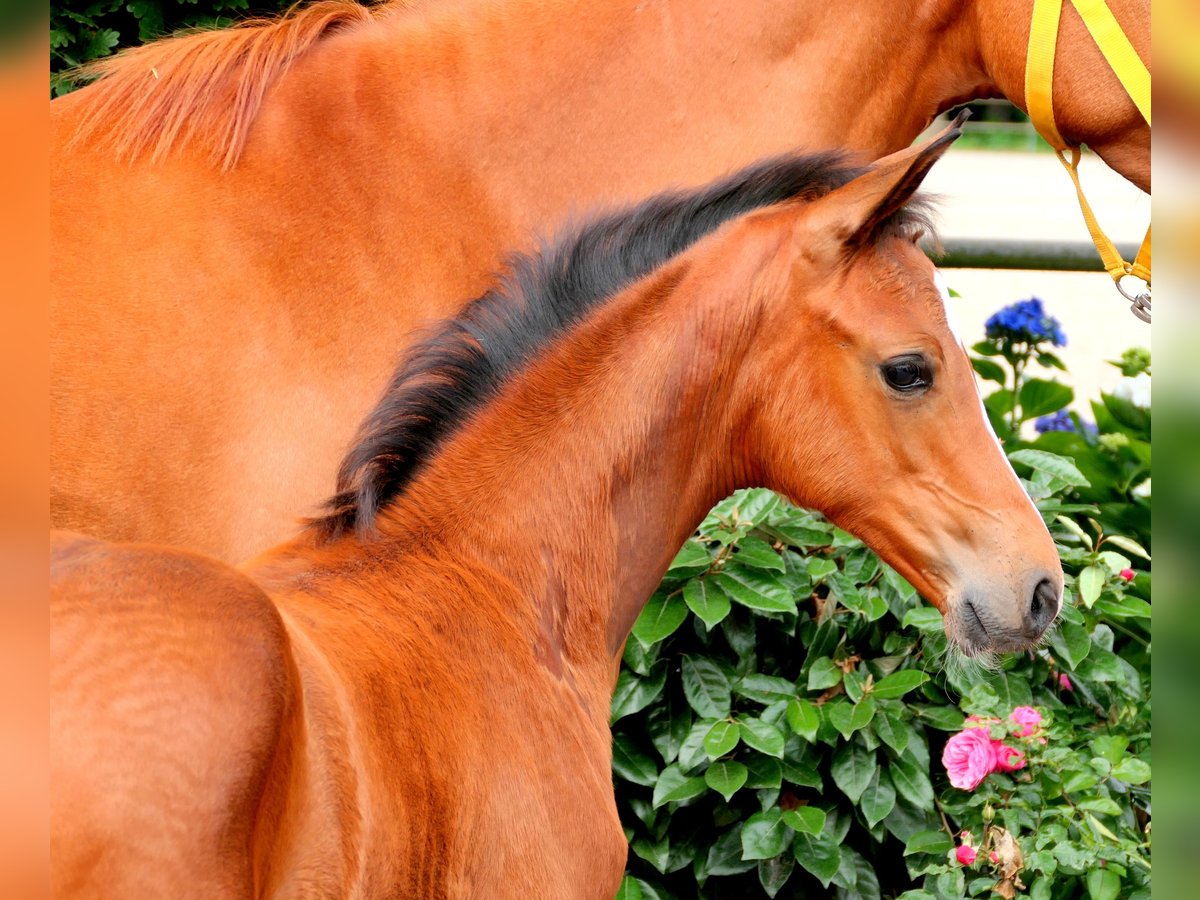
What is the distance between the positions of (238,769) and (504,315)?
96 centimetres

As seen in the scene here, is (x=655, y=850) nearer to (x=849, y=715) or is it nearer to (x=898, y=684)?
(x=849, y=715)

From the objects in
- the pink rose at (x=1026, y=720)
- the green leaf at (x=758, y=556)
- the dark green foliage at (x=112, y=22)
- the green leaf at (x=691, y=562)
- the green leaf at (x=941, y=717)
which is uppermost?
the dark green foliage at (x=112, y=22)

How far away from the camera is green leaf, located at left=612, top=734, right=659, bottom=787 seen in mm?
3115

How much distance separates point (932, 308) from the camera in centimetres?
210

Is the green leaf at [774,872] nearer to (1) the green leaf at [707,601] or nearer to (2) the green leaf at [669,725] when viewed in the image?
(2) the green leaf at [669,725]

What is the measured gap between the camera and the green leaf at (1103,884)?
276 centimetres

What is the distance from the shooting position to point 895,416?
2.09 meters

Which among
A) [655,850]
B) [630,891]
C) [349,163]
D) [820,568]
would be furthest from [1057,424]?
[349,163]

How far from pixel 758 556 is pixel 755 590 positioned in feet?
0.34

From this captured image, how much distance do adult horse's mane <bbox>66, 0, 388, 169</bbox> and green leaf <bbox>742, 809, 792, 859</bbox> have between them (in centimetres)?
194

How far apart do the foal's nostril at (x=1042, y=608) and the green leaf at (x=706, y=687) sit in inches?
44.6

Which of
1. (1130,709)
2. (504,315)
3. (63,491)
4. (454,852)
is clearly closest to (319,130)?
(504,315)

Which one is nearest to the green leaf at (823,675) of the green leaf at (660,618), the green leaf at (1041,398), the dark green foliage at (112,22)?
the green leaf at (660,618)

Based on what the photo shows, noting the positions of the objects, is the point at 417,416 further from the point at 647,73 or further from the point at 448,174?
the point at 647,73
